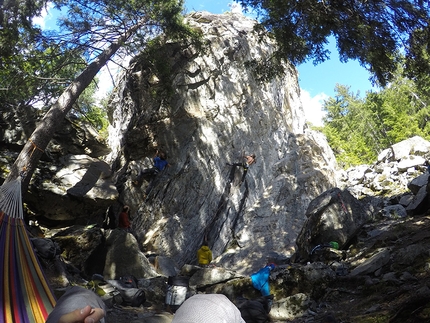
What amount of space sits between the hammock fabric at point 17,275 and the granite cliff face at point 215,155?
5445 mm

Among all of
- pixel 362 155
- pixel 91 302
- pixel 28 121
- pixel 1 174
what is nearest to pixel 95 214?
pixel 1 174

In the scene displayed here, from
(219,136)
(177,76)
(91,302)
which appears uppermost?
(177,76)

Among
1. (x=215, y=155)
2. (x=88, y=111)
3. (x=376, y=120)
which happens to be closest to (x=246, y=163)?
(x=215, y=155)

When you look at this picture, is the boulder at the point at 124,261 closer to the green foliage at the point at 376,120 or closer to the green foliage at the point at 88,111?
the green foliage at the point at 88,111

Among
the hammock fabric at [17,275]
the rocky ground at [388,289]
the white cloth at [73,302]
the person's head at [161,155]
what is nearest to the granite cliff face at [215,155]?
the person's head at [161,155]

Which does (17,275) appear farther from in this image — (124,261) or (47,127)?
(47,127)

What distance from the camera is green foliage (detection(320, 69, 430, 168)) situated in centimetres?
2438

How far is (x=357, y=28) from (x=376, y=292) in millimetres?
4316

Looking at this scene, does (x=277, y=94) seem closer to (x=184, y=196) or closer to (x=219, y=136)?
(x=219, y=136)

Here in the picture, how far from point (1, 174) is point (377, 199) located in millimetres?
10954

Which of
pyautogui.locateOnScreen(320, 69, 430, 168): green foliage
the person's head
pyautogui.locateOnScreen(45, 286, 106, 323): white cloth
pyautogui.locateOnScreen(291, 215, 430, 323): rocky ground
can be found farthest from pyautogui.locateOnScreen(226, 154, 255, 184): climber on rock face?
pyautogui.locateOnScreen(320, 69, 430, 168): green foliage

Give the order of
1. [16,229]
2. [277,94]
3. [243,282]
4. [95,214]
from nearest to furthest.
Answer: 1. [16,229]
2. [243,282]
3. [95,214]
4. [277,94]

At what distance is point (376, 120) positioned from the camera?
1202 inches

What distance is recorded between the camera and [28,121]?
411 inches
